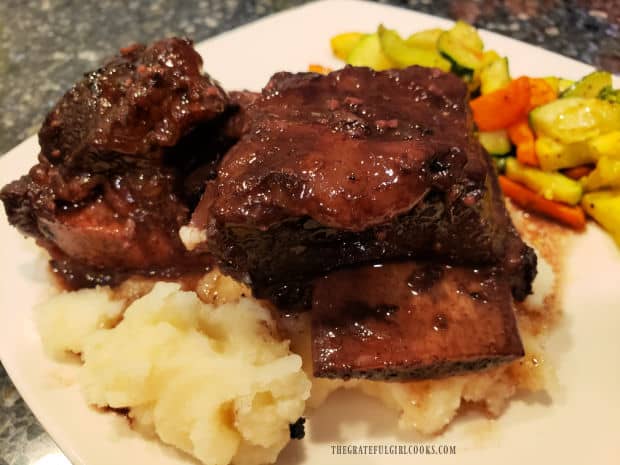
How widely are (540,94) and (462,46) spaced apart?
0.64 m

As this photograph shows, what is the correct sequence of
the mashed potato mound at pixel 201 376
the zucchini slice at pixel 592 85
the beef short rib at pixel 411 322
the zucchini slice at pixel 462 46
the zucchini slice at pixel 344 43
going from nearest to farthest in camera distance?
the mashed potato mound at pixel 201 376
the beef short rib at pixel 411 322
the zucchini slice at pixel 592 85
the zucchini slice at pixel 462 46
the zucchini slice at pixel 344 43

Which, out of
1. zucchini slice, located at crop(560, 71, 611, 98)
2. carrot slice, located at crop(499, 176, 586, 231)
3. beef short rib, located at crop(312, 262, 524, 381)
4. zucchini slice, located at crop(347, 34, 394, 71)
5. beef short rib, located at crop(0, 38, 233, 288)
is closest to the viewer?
beef short rib, located at crop(312, 262, 524, 381)

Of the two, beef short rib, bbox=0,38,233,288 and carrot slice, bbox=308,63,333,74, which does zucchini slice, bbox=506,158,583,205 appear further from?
beef short rib, bbox=0,38,233,288

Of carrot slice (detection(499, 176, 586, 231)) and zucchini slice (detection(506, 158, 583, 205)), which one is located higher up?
zucchini slice (detection(506, 158, 583, 205))

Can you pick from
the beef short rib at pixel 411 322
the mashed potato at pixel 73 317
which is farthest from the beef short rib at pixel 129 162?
the beef short rib at pixel 411 322

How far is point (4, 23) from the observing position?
20.1 feet

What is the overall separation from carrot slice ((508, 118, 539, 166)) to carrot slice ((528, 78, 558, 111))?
0.12 m

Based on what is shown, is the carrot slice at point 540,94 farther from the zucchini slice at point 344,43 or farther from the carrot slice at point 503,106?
the zucchini slice at point 344,43

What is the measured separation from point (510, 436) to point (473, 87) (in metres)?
2.37

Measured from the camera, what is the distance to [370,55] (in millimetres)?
4465

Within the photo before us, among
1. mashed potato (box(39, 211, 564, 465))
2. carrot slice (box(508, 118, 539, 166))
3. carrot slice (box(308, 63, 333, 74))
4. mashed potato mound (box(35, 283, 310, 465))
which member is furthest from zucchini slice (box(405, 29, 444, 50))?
mashed potato mound (box(35, 283, 310, 465))

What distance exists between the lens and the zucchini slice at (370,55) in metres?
4.43

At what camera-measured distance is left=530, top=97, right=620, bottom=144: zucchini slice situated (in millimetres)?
3730

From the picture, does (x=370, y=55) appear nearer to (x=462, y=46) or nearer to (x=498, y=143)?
(x=462, y=46)
